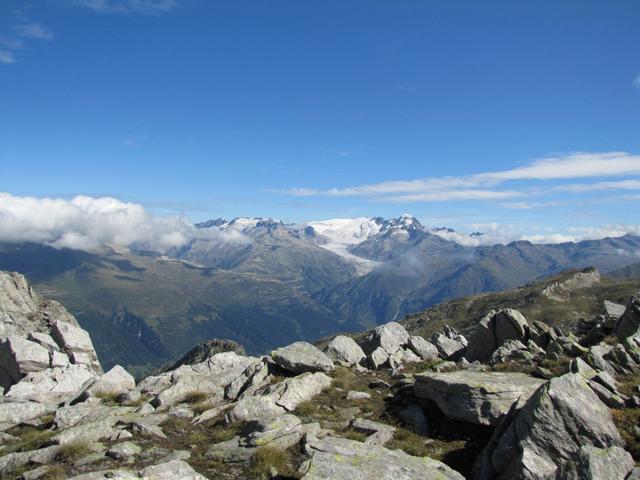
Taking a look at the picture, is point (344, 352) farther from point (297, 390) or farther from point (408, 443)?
point (408, 443)

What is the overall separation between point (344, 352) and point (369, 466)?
25681mm

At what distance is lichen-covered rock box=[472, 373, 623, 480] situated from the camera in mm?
14703

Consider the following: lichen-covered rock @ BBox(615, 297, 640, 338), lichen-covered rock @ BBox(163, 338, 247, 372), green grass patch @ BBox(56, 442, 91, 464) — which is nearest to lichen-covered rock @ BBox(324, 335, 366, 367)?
lichen-covered rock @ BBox(615, 297, 640, 338)

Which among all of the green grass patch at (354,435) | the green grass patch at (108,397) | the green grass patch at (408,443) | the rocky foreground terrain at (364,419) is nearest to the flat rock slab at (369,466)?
Answer: the rocky foreground terrain at (364,419)

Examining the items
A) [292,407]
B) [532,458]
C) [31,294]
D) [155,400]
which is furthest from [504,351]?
[31,294]

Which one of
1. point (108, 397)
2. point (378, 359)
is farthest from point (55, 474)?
point (378, 359)

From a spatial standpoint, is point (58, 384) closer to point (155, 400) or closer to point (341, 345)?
point (155, 400)

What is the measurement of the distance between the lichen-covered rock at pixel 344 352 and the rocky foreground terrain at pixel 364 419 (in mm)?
141

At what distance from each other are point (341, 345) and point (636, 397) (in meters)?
25.6

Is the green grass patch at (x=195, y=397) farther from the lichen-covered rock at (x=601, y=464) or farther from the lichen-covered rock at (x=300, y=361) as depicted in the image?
the lichen-covered rock at (x=601, y=464)

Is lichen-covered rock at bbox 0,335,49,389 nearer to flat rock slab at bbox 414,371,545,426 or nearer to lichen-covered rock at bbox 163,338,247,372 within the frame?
lichen-covered rock at bbox 163,338,247,372

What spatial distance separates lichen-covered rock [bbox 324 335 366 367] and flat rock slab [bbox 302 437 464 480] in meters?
22.7

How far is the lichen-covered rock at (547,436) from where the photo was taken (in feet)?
48.2

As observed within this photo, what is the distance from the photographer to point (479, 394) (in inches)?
832
